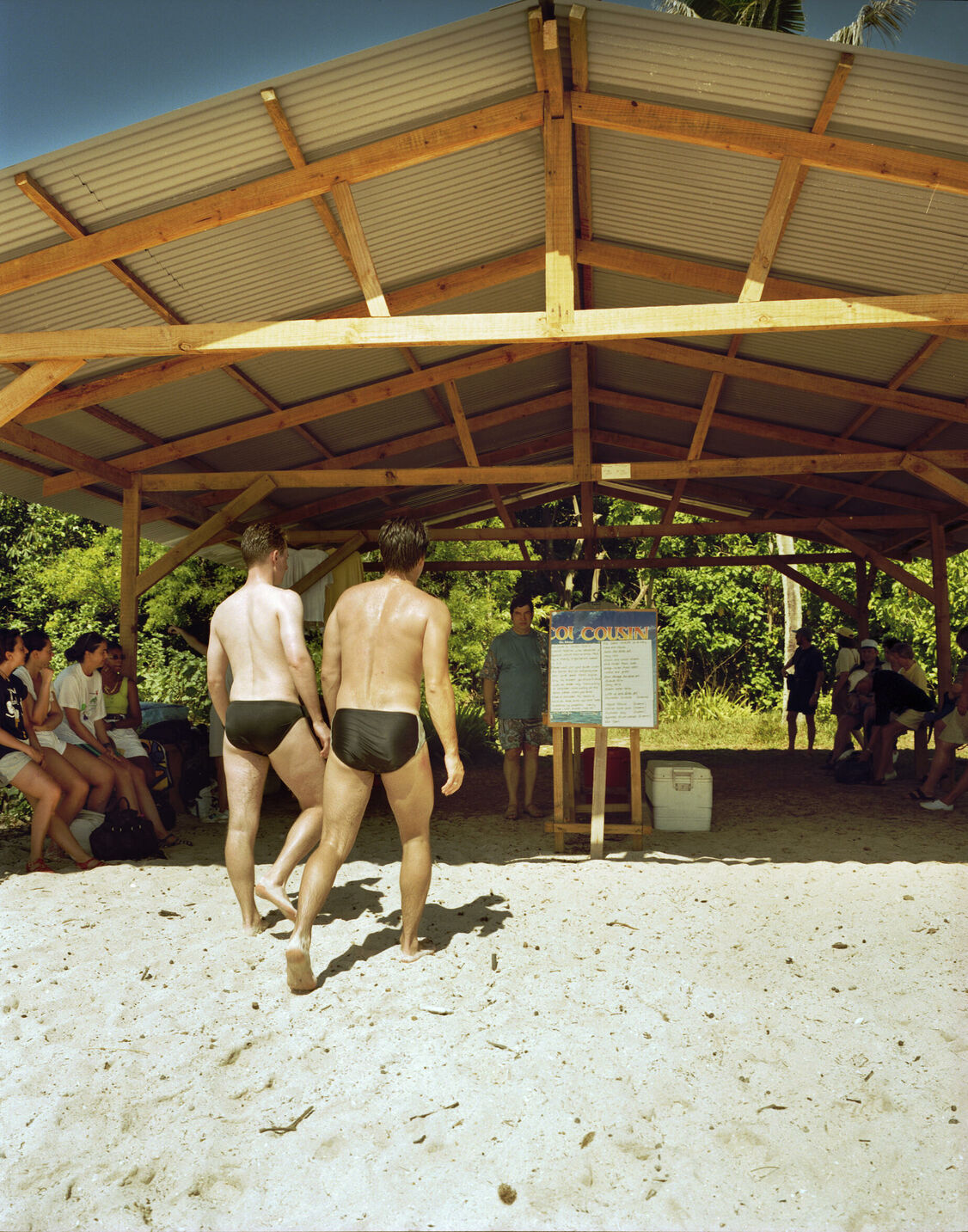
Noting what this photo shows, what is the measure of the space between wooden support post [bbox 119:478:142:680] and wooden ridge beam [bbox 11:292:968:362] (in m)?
2.97

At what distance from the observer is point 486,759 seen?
11.2m

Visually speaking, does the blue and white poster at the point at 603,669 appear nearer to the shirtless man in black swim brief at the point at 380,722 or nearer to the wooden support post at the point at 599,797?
the wooden support post at the point at 599,797

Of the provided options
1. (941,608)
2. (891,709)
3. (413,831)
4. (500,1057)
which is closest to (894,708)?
(891,709)

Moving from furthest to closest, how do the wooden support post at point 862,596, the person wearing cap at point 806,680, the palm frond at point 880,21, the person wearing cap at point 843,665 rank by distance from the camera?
Result: 1. the palm frond at point 880,21
2. the wooden support post at point 862,596
3. the person wearing cap at point 806,680
4. the person wearing cap at point 843,665

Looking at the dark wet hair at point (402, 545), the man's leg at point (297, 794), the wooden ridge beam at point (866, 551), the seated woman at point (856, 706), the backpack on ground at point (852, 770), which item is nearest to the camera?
the dark wet hair at point (402, 545)

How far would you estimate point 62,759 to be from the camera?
5.37 meters

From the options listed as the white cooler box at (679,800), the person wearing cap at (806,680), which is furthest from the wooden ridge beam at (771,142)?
the person wearing cap at (806,680)

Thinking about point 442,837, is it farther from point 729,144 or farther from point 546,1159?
point 729,144

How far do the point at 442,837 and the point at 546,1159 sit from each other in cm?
375

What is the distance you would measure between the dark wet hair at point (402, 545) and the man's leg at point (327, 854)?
79 centimetres

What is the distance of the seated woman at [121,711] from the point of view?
6059 mm

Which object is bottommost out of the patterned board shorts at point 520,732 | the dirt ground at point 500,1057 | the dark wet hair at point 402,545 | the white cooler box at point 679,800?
the dirt ground at point 500,1057

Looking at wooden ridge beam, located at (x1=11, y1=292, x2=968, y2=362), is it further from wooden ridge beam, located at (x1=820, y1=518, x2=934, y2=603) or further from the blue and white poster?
wooden ridge beam, located at (x1=820, y1=518, x2=934, y2=603)

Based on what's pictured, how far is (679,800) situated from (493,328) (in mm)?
3571
